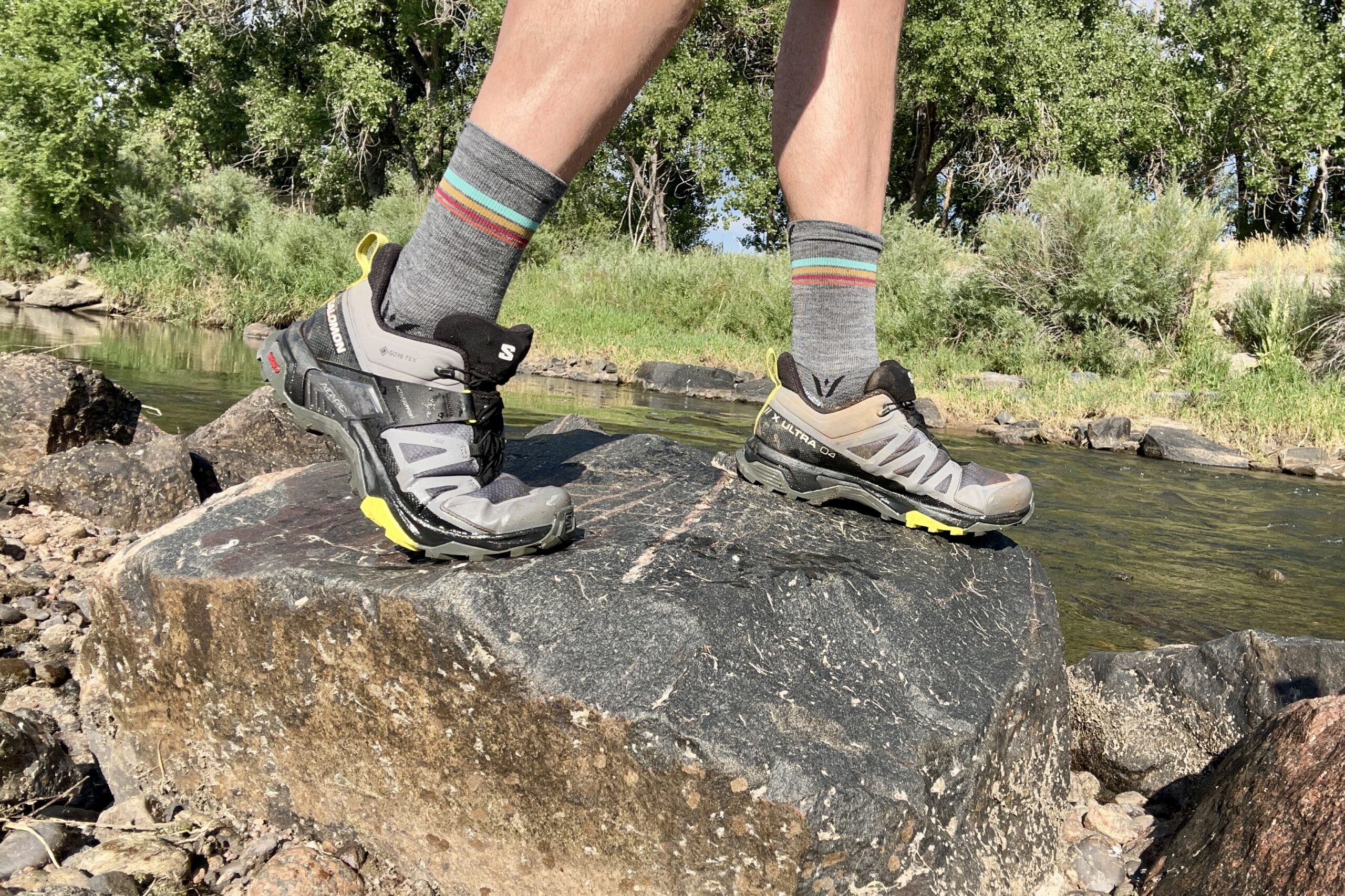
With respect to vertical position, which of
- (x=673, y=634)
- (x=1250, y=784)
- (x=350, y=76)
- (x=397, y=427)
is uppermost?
(x=350, y=76)

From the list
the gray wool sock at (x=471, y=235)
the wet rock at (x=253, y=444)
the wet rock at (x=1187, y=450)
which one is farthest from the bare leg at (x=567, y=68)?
the wet rock at (x=1187, y=450)

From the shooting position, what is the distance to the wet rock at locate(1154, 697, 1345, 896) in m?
1.52

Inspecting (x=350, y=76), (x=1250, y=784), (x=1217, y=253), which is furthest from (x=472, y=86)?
(x=1250, y=784)

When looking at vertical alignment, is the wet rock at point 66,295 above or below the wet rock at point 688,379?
above

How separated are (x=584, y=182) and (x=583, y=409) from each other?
60.6 feet

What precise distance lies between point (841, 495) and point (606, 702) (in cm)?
99

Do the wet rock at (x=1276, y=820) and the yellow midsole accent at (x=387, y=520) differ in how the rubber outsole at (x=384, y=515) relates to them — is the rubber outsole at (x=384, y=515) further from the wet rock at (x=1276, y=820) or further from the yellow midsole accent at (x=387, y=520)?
the wet rock at (x=1276, y=820)

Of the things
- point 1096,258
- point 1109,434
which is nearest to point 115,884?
point 1109,434

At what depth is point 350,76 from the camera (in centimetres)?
2756

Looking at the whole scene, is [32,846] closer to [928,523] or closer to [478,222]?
[478,222]

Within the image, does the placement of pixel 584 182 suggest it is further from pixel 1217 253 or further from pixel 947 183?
pixel 1217 253

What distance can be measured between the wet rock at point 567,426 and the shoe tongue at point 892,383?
1020mm

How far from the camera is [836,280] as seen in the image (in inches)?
93.7

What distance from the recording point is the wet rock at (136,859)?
5.95ft
